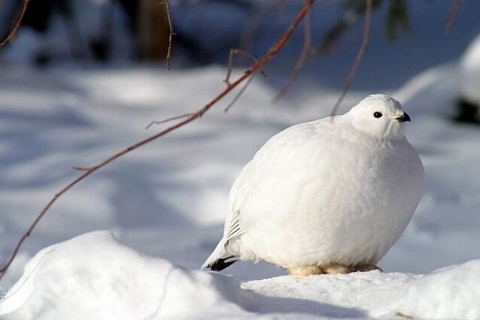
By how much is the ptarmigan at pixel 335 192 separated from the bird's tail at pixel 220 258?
0.74 feet

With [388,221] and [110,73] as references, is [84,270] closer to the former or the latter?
[388,221]

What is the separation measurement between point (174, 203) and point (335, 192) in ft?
11.8

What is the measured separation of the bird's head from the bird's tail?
63 centimetres

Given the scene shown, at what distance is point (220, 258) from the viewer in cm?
338

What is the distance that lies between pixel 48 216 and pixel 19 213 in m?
0.18

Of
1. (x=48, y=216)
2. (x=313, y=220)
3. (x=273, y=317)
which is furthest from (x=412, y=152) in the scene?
(x=48, y=216)

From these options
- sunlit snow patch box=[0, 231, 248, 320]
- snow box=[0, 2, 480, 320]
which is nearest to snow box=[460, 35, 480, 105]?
snow box=[0, 2, 480, 320]

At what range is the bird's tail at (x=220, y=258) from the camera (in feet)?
11.0

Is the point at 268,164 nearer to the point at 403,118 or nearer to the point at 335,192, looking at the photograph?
the point at 335,192

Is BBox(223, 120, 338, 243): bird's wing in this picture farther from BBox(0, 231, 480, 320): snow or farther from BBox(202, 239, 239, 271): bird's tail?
BBox(0, 231, 480, 320): snow

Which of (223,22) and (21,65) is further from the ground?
(223,22)

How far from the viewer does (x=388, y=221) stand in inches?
114

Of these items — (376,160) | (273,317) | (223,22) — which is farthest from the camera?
(223,22)

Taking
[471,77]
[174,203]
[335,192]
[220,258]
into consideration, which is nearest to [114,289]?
[335,192]
